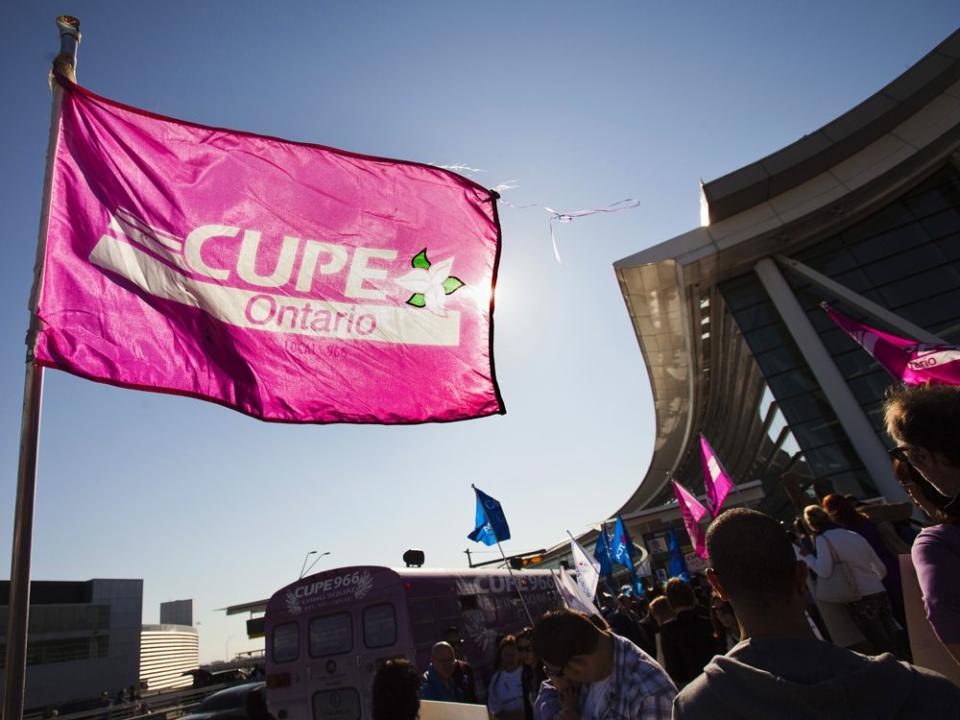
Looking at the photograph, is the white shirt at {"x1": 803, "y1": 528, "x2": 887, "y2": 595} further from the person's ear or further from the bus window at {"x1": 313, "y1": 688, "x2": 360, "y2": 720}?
the bus window at {"x1": 313, "y1": 688, "x2": 360, "y2": 720}

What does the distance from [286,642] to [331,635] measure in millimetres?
1074

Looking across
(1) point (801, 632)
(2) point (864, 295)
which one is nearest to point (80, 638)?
(2) point (864, 295)

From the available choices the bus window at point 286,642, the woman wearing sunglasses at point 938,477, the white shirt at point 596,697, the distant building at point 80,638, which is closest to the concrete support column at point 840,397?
the bus window at point 286,642

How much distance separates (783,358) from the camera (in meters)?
22.5

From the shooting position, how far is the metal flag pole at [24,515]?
274 cm

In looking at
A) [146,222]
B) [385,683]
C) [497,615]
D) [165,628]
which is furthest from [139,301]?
[165,628]

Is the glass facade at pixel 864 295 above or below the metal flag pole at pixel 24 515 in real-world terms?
above

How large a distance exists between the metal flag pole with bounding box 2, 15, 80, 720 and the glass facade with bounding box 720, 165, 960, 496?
2118 cm

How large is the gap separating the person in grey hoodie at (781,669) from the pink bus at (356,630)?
7.99 meters

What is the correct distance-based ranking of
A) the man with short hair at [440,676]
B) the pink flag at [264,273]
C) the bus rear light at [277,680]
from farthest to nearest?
the bus rear light at [277,680] → the man with short hair at [440,676] → the pink flag at [264,273]

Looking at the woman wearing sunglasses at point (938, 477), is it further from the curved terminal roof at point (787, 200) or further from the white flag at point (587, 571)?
the curved terminal roof at point (787, 200)

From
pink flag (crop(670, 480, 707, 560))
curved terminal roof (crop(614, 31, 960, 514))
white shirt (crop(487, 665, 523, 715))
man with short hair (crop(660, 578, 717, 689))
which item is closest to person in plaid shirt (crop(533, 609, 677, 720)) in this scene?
man with short hair (crop(660, 578, 717, 689))

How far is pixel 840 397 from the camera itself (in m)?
20.1

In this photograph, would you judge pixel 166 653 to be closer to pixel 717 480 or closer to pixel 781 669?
pixel 717 480
